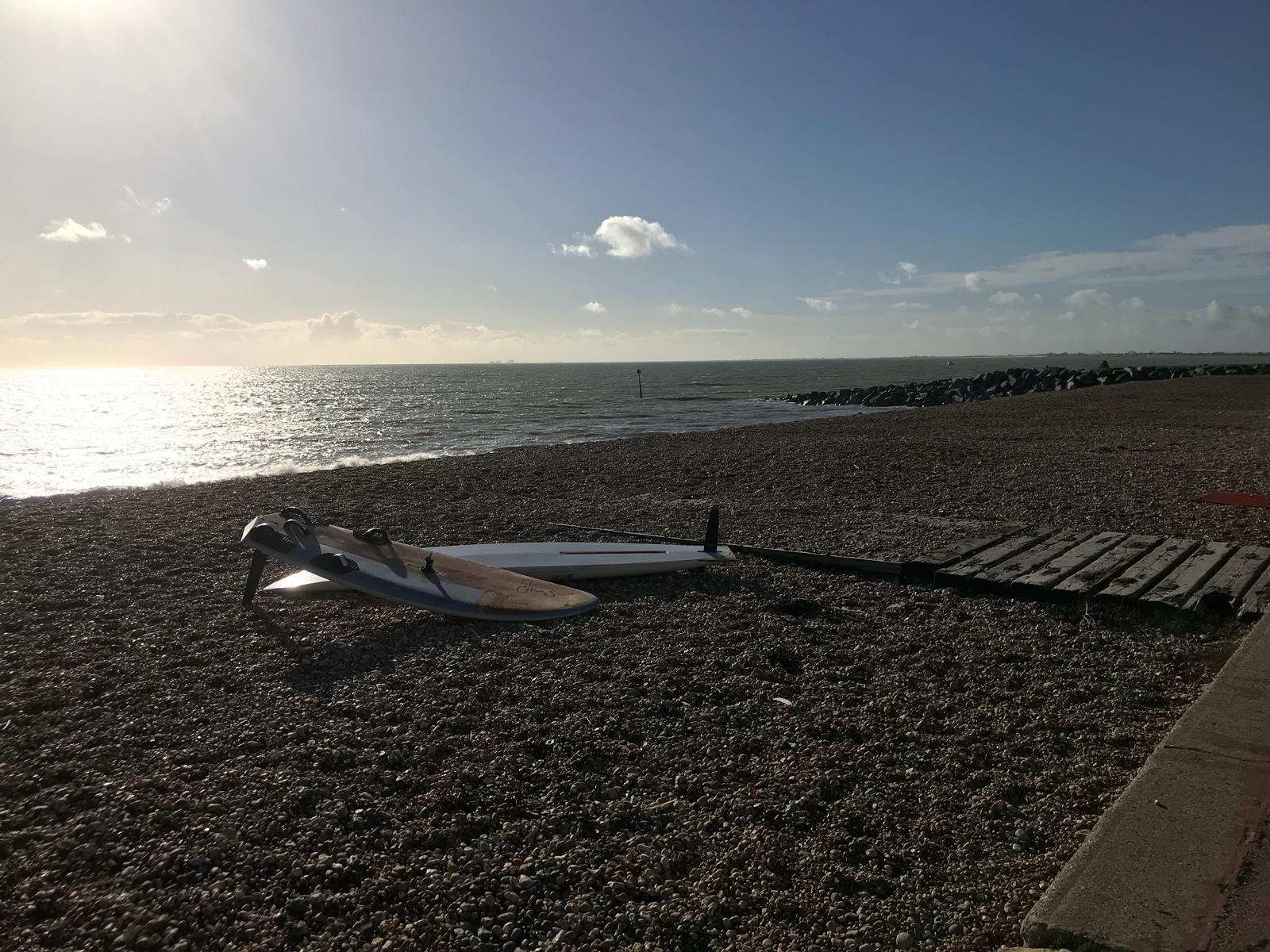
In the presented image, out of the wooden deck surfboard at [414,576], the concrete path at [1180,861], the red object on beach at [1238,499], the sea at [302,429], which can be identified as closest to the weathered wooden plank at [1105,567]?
the concrete path at [1180,861]

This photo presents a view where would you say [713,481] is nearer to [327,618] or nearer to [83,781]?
[327,618]

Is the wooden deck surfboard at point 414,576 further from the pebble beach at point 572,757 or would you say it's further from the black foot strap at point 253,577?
the pebble beach at point 572,757

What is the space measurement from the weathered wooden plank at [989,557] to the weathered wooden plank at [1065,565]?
15.4 inches

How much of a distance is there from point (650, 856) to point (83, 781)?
3.03 metres

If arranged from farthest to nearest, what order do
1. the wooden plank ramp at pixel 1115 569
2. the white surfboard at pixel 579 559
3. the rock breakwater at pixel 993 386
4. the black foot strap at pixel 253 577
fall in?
the rock breakwater at pixel 993 386, the white surfboard at pixel 579 559, the black foot strap at pixel 253 577, the wooden plank ramp at pixel 1115 569

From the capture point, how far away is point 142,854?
11.4 feet

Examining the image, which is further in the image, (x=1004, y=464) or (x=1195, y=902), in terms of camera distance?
(x=1004, y=464)

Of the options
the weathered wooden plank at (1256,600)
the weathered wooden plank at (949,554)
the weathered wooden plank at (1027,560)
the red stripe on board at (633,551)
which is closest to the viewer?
the weathered wooden plank at (1256,600)

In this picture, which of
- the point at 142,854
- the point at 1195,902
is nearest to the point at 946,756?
the point at 1195,902

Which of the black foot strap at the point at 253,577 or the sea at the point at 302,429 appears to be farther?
the sea at the point at 302,429

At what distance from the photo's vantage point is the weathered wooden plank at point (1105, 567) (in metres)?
6.53

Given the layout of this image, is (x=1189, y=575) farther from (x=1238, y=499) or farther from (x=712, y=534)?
(x=1238, y=499)

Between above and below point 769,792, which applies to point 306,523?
above

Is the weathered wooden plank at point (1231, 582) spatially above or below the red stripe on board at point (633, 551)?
above
